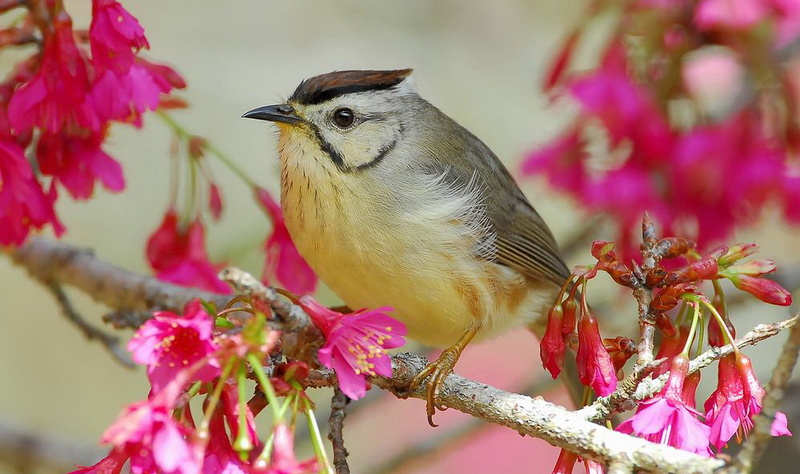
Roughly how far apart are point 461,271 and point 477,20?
145 inches

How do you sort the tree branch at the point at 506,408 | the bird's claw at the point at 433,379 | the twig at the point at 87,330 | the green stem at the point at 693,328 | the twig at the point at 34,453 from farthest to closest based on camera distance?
1. the twig at the point at 34,453
2. the twig at the point at 87,330
3. the bird's claw at the point at 433,379
4. the green stem at the point at 693,328
5. the tree branch at the point at 506,408

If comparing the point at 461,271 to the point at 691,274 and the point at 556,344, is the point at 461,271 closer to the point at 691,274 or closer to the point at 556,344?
the point at 556,344

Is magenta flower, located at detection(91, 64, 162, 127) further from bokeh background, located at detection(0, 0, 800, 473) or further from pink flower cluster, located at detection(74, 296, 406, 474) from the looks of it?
bokeh background, located at detection(0, 0, 800, 473)

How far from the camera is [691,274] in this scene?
231 centimetres

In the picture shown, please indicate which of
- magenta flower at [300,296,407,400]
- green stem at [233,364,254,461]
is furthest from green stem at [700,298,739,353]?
green stem at [233,364,254,461]

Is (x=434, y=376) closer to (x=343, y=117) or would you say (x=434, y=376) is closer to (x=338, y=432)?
(x=338, y=432)

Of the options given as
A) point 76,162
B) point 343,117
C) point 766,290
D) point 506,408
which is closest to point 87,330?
point 76,162

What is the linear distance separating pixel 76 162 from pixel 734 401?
6.04 feet

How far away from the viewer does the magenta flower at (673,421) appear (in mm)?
2135

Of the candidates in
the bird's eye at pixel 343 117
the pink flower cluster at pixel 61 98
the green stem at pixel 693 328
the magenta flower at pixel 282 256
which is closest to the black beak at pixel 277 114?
the bird's eye at pixel 343 117

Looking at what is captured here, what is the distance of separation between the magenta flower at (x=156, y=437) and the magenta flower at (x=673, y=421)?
965 mm

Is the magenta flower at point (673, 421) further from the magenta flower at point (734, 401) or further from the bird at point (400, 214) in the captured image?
the bird at point (400, 214)

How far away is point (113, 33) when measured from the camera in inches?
99.0

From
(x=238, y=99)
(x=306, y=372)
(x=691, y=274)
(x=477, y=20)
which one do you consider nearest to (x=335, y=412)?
(x=306, y=372)
